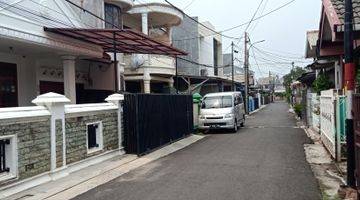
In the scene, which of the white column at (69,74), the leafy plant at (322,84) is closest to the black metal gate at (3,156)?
the white column at (69,74)

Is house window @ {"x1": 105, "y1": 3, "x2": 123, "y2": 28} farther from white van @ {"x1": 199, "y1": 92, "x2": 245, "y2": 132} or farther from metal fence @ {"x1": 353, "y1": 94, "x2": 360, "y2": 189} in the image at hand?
metal fence @ {"x1": 353, "y1": 94, "x2": 360, "y2": 189}

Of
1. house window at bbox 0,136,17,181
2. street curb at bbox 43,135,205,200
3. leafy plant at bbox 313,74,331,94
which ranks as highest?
leafy plant at bbox 313,74,331,94

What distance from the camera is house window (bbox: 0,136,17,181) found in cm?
870

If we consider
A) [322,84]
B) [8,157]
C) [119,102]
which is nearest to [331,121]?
[119,102]

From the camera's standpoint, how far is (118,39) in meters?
15.9

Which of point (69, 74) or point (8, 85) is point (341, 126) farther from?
point (8, 85)

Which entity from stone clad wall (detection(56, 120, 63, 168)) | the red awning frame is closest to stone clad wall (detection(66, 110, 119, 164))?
stone clad wall (detection(56, 120, 63, 168))

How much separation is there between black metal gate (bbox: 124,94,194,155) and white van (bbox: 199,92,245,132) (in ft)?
9.46

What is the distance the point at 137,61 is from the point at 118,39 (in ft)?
38.6

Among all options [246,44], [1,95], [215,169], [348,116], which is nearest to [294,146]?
[215,169]

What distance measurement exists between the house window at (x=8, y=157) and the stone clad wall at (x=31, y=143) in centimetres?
13

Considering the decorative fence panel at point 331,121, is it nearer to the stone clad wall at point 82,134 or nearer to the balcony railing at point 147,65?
the stone clad wall at point 82,134

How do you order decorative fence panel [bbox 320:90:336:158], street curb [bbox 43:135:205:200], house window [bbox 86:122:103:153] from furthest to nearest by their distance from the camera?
house window [bbox 86:122:103:153] < decorative fence panel [bbox 320:90:336:158] < street curb [bbox 43:135:205:200]

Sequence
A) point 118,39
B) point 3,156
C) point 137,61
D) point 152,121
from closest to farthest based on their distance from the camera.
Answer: point 3,156 → point 152,121 → point 118,39 → point 137,61
